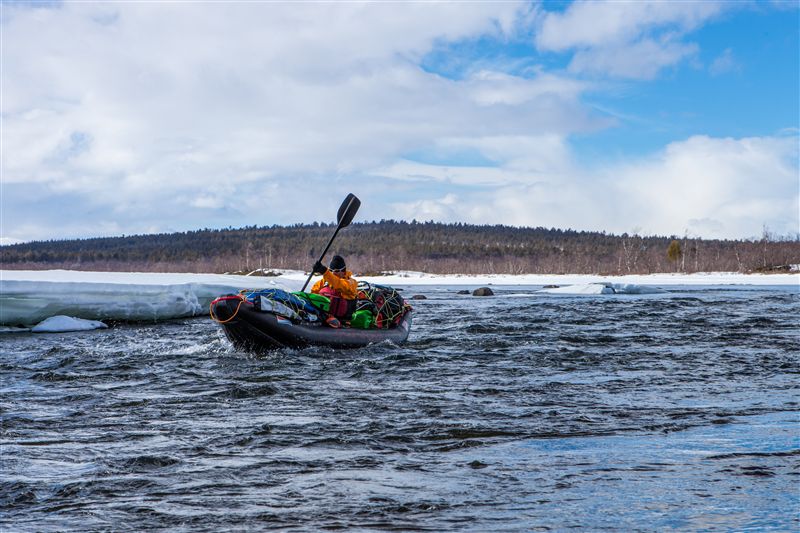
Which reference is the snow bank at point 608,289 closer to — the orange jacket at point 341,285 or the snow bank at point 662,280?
the snow bank at point 662,280

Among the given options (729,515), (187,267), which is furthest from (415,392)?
(187,267)

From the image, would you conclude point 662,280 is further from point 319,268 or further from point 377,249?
point 377,249

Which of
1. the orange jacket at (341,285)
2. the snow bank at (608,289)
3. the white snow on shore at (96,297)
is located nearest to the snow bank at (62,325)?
the white snow on shore at (96,297)

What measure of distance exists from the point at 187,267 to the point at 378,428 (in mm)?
95069

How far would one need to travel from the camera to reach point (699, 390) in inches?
325

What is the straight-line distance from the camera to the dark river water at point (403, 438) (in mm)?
4246

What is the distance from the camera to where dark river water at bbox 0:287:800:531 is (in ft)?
13.9

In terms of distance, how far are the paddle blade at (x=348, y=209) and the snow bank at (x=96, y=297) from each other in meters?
4.74

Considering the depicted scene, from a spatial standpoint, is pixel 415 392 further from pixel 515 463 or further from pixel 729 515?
pixel 729 515

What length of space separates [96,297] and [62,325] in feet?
2.94

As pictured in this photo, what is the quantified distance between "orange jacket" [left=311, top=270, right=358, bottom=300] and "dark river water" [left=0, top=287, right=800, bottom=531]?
2.90 feet

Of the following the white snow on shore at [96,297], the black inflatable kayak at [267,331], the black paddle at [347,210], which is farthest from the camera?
the white snow on shore at [96,297]

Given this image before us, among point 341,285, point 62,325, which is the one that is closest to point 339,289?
point 341,285

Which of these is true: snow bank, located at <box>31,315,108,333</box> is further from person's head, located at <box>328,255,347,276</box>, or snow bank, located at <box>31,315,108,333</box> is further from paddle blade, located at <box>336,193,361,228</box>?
person's head, located at <box>328,255,347,276</box>
